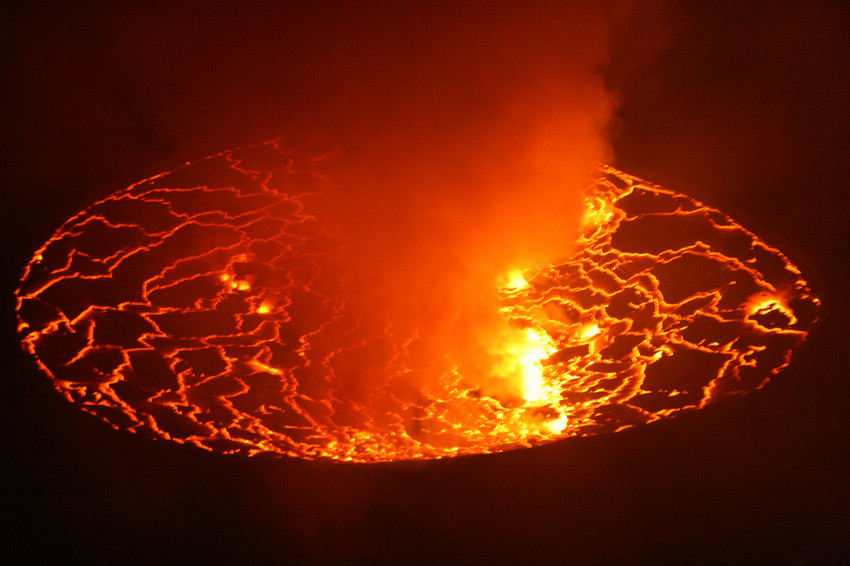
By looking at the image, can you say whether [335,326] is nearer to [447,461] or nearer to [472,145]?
[472,145]

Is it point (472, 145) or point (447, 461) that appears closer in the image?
point (472, 145)

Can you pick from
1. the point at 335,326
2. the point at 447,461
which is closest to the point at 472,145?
the point at 335,326

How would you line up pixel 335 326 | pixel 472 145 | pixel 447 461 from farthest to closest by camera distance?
1. pixel 447 461
2. pixel 335 326
3. pixel 472 145

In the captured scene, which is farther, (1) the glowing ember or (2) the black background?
(1) the glowing ember

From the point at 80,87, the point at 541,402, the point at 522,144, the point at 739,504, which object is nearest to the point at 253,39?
the point at 80,87
